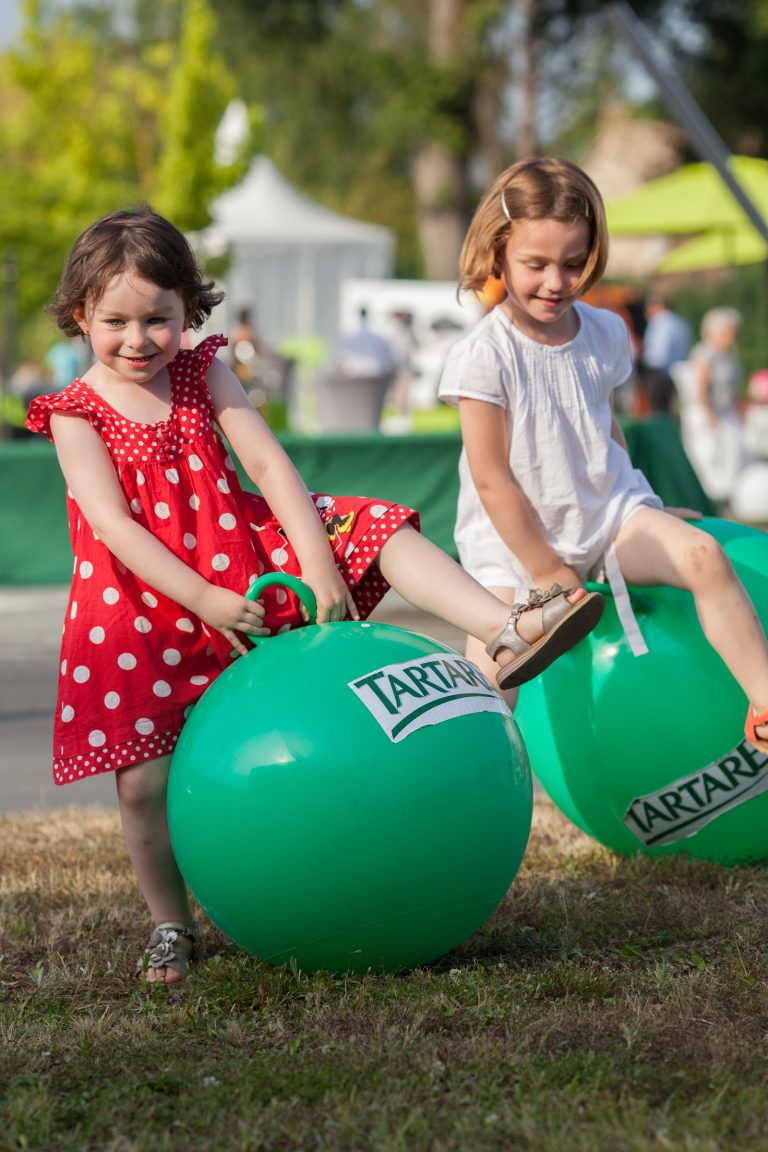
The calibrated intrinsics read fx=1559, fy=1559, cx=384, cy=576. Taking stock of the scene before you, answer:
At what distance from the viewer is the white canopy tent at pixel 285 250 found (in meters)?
28.6

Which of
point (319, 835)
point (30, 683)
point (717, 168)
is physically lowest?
point (30, 683)

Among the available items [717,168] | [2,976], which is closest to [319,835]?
[2,976]

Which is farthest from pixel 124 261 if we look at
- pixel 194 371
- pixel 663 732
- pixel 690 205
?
pixel 690 205

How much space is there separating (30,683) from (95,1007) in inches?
187

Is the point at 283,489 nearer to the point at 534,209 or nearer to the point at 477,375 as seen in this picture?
the point at 477,375

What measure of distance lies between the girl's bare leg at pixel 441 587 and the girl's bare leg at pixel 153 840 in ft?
2.33

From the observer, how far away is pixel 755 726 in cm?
396

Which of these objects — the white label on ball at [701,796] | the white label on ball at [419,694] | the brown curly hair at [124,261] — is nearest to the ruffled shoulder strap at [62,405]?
the brown curly hair at [124,261]

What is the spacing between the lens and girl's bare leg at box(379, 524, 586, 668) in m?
3.71

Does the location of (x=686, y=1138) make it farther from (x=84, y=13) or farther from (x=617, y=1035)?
(x=84, y=13)

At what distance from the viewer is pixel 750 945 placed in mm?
3680

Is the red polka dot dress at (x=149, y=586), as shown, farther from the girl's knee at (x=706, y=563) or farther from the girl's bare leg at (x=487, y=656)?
the girl's knee at (x=706, y=563)

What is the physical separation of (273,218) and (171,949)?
26.6 metres

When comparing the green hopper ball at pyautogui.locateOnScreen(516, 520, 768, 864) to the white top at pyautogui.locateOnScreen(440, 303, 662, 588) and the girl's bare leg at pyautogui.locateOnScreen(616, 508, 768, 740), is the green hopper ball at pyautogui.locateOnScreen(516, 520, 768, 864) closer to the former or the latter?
the girl's bare leg at pyautogui.locateOnScreen(616, 508, 768, 740)
